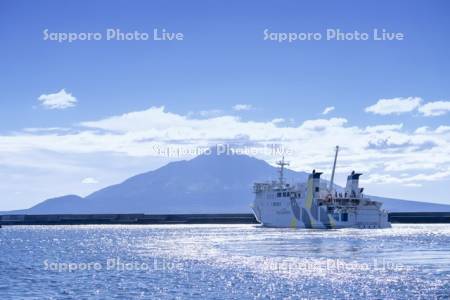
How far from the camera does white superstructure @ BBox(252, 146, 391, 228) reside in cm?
10381

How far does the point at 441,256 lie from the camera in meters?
55.3

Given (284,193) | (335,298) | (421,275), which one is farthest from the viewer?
(284,193)

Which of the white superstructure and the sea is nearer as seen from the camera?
the sea

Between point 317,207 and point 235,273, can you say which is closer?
point 235,273

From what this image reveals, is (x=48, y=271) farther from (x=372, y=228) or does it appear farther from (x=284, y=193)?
(x=372, y=228)

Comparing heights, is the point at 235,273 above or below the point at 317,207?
below

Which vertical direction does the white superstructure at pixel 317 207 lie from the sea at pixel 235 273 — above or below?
above

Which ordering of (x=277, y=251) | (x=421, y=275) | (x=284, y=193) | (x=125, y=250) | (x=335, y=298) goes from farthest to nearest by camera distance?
(x=284, y=193), (x=125, y=250), (x=277, y=251), (x=421, y=275), (x=335, y=298)

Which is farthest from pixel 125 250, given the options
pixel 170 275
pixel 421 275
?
pixel 421 275

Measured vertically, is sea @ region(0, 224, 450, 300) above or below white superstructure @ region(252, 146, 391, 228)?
below

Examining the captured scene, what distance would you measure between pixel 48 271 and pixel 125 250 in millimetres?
21214

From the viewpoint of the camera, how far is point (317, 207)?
103438 mm

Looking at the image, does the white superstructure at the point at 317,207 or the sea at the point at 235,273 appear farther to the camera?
the white superstructure at the point at 317,207

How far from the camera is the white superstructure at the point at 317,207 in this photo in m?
104
